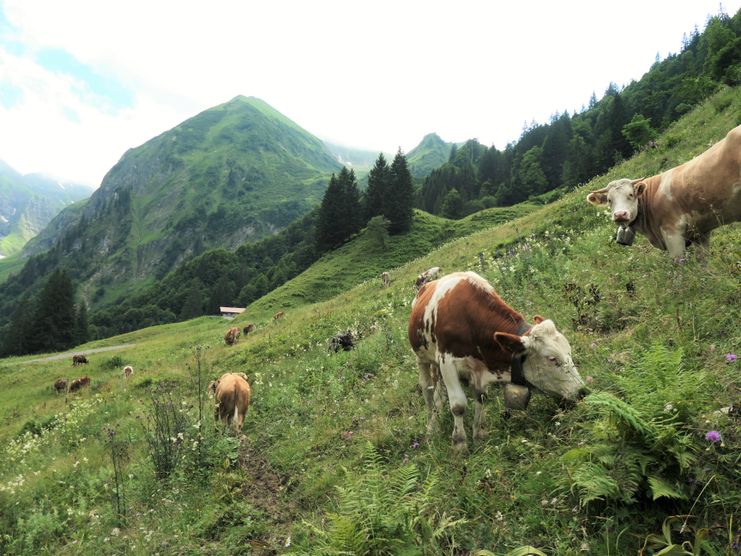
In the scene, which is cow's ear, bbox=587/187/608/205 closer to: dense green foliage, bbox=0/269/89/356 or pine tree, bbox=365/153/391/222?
pine tree, bbox=365/153/391/222

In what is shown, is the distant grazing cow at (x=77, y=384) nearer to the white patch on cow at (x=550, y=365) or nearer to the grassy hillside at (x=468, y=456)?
the grassy hillside at (x=468, y=456)

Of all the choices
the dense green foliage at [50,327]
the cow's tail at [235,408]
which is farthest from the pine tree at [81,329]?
the cow's tail at [235,408]

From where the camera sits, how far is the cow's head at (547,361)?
445 cm

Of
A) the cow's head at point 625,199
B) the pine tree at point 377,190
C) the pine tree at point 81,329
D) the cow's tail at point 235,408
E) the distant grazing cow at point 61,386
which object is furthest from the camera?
the pine tree at point 81,329

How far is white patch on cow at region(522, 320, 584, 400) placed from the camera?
4453mm

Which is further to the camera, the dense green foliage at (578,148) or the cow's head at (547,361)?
the dense green foliage at (578,148)

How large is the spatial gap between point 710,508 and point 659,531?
0.36 meters

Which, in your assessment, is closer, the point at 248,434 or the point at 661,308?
the point at 661,308

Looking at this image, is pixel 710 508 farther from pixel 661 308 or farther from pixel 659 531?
pixel 661 308

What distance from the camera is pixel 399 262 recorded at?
53750mm

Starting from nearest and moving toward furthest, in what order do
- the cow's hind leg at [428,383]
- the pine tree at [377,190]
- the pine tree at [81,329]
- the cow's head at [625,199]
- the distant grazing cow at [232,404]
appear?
the cow's hind leg at [428,383]
the cow's head at [625,199]
the distant grazing cow at [232,404]
the pine tree at [377,190]
the pine tree at [81,329]

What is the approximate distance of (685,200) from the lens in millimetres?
6387

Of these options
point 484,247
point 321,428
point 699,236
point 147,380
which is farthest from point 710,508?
point 147,380

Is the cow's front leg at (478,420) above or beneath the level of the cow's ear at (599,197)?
beneath
